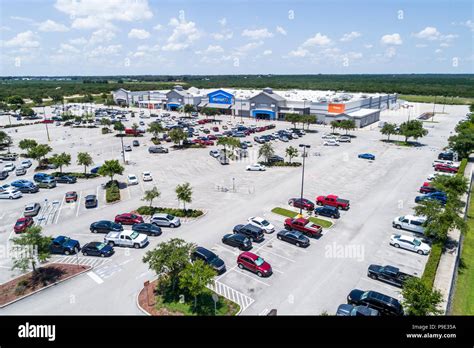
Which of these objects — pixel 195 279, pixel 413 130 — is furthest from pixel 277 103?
pixel 195 279

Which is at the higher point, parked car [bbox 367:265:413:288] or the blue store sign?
the blue store sign

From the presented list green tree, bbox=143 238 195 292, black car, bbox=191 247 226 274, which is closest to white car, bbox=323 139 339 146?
black car, bbox=191 247 226 274

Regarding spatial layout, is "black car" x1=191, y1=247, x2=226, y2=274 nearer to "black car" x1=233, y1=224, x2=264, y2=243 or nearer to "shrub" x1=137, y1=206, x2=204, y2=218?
"black car" x1=233, y1=224, x2=264, y2=243

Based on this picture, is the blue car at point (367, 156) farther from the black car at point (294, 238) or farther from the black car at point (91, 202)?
the black car at point (91, 202)

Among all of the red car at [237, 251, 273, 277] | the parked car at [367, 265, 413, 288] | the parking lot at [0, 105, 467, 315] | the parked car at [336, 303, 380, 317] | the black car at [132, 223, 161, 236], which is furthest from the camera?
the black car at [132, 223, 161, 236]

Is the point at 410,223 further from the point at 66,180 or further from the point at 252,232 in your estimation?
the point at 66,180

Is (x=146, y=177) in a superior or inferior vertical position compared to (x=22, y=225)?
superior
